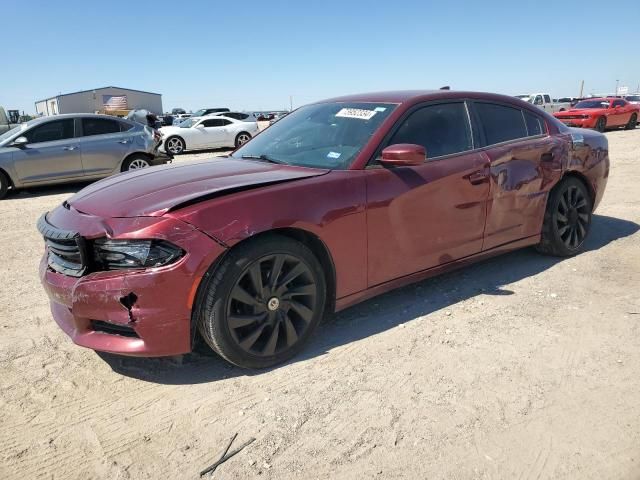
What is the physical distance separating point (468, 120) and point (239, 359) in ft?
8.55

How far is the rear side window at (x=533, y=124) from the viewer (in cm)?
455

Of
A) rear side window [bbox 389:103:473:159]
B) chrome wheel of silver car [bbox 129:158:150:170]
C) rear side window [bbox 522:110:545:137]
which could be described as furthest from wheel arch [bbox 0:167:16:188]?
rear side window [bbox 522:110:545:137]

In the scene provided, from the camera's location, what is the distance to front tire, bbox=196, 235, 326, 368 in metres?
2.72

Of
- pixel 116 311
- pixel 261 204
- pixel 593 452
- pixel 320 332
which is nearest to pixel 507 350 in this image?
pixel 593 452

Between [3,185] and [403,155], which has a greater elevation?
[403,155]

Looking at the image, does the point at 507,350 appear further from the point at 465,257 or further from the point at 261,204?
the point at 261,204

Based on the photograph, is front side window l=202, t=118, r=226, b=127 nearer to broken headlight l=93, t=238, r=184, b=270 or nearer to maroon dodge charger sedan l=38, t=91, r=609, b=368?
maroon dodge charger sedan l=38, t=91, r=609, b=368

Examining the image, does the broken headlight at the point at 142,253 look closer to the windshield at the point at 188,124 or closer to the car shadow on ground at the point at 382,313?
the car shadow on ground at the point at 382,313

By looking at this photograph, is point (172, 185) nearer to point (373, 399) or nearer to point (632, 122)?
point (373, 399)

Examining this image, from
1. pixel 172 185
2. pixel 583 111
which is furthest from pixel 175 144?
pixel 583 111

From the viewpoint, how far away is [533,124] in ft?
15.1

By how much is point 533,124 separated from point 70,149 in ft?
27.4

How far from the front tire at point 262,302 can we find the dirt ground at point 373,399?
0.17 meters

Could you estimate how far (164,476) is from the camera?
218 centimetres
